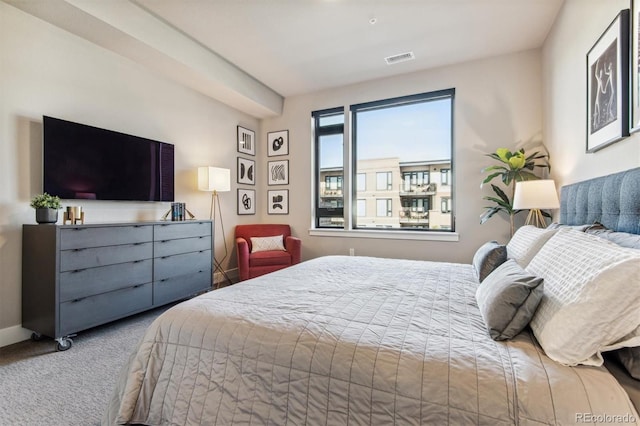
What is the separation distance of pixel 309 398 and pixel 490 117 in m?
3.76

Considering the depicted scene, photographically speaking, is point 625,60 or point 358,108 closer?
point 625,60

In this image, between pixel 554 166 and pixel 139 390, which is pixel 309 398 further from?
pixel 554 166

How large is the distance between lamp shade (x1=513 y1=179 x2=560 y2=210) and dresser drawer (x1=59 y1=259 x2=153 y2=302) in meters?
3.40

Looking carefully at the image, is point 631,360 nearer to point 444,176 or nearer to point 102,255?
point 102,255

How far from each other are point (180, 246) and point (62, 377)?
1.47m

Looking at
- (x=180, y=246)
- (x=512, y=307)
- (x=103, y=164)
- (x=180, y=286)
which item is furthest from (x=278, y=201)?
(x=512, y=307)

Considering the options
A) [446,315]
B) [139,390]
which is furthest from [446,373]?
[139,390]

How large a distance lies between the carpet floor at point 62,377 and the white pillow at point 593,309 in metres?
2.02

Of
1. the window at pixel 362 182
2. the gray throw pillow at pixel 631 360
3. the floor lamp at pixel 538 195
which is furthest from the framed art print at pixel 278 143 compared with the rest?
the gray throw pillow at pixel 631 360

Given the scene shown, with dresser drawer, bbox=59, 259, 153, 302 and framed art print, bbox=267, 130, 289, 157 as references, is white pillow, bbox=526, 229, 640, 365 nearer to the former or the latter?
dresser drawer, bbox=59, 259, 153, 302

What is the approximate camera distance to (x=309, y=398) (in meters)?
1.00

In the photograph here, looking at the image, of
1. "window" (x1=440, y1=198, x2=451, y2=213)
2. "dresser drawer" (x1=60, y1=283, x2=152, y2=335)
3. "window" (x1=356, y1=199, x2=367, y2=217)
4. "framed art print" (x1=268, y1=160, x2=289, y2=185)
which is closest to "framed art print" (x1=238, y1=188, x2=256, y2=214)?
"framed art print" (x1=268, y1=160, x2=289, y2=185)

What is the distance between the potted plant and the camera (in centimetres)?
226

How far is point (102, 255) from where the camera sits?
2.44 metres
